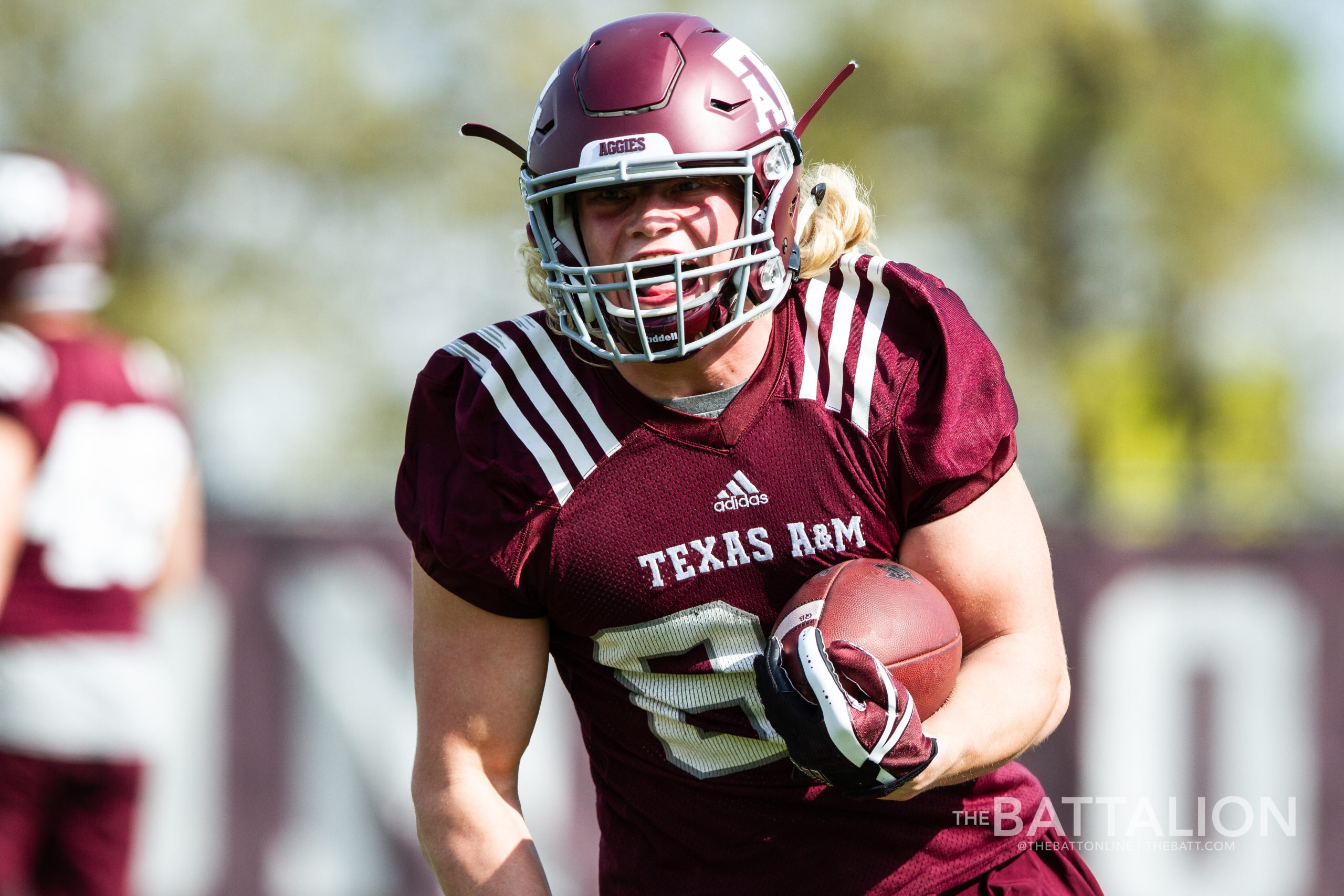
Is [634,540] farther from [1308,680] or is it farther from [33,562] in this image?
[1308,680]

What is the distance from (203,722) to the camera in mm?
5980

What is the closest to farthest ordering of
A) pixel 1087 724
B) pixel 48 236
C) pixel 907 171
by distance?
pixel 48 236
pixel 1087 724
pixel 907 171

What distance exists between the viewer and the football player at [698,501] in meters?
2.45

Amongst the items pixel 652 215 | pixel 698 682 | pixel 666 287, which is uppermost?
pixel 652 215

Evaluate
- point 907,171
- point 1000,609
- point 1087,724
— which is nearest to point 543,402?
point 1000,609

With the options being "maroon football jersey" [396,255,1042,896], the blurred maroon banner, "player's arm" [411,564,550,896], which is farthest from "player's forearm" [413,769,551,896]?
the blurred maroon banner

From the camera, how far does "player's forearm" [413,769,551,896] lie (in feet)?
8.43

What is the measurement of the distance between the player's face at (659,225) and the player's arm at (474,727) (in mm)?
579

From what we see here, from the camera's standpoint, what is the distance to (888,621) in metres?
2.33

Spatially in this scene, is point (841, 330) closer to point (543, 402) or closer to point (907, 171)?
point (543, 402)

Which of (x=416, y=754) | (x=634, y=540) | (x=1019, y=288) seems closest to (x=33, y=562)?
(x=416, y=754)

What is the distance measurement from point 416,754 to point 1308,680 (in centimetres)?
406

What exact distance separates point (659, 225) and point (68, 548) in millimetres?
2884

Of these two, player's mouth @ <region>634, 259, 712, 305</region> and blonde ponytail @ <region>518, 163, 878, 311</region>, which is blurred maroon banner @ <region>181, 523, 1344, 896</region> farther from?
player's mouth @ <region>634, 259, 712, 305</region>
